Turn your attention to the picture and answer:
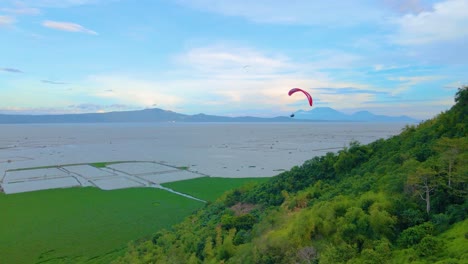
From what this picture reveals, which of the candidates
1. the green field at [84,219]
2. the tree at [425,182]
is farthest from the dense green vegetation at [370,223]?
the green field at [84,219]

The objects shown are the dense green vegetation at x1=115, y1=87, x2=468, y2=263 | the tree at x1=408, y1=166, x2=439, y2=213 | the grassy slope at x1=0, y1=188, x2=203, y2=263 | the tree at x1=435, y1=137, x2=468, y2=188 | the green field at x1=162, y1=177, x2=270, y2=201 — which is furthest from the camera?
the green field at x1=162, y1=177, x2=270, y2=201

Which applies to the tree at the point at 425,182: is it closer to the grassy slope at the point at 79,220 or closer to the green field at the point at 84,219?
the green field at the point at 84,219

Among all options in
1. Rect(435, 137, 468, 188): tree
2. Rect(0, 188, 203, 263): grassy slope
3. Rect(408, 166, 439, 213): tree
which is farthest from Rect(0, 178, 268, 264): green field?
Rect(435, 137, 468, 188): tree

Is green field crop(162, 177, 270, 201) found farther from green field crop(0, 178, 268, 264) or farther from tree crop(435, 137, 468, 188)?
tree crop(435, 137, 468, 188)

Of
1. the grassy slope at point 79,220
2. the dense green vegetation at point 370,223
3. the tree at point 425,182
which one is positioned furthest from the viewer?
the grassy slope at point 79,220

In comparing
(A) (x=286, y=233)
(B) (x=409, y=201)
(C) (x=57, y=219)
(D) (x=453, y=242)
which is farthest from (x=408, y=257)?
(C) (x=57, y=219)

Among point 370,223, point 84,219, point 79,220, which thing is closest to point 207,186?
point 84,219

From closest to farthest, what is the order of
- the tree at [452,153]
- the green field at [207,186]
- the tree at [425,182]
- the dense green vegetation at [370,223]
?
the dense green vegetation at [370,223] → the tree at [425,182] → the tree at [452,153] → the green field at [207,186]
